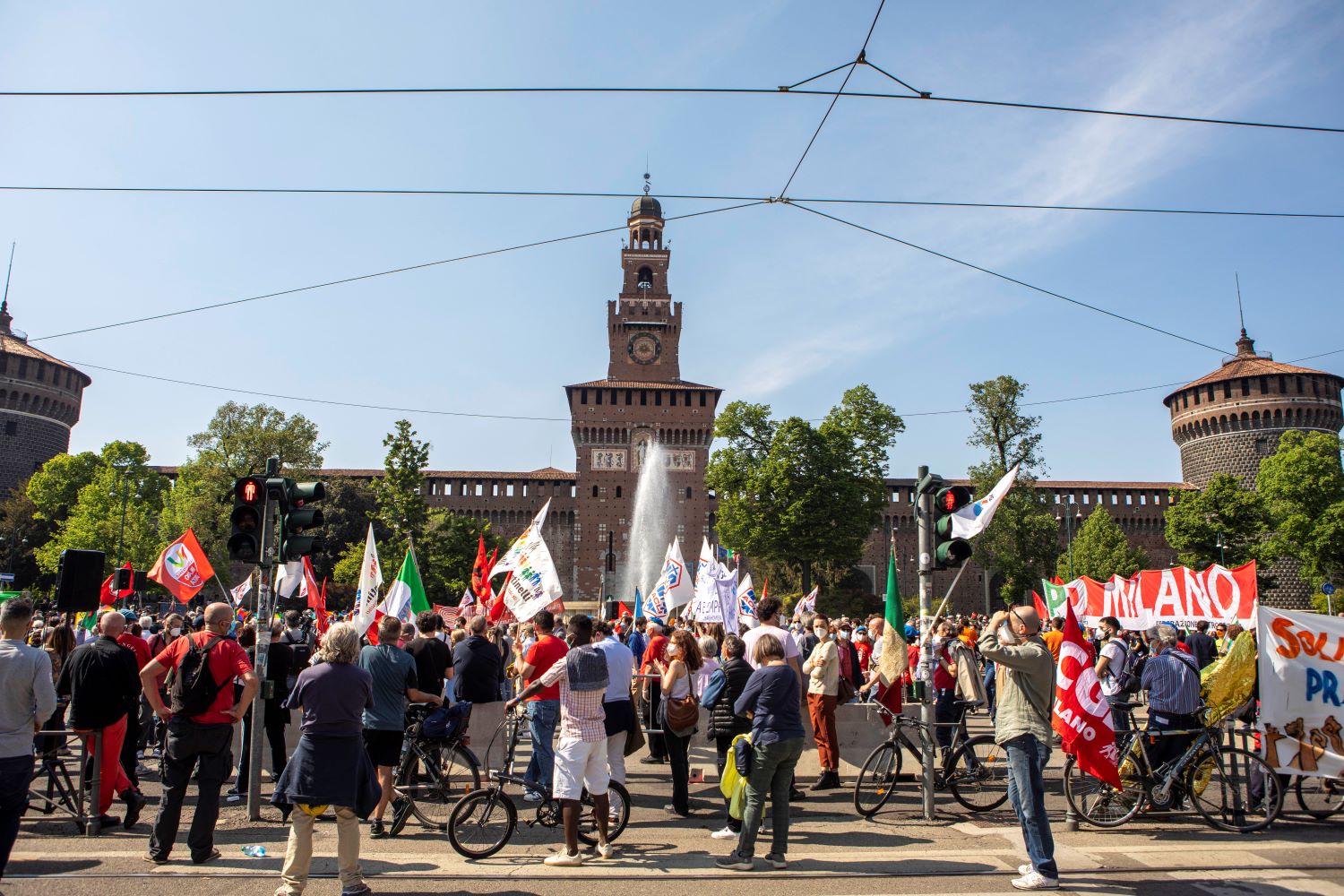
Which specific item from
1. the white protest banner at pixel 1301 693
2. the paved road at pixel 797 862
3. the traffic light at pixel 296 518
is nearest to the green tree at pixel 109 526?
the traffic light at pixel 296 518

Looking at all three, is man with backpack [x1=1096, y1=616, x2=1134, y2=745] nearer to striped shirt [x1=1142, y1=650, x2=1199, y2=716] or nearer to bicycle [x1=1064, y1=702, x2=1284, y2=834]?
striped shirt [x1=1142, y1=650, x2=1199, y2=716]

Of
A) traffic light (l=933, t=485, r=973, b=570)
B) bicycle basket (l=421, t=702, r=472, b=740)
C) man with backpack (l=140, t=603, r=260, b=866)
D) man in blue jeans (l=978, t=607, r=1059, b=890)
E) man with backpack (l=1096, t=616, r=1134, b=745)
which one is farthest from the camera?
man with backpack (l=1096, t=616, r=1134, b=745)

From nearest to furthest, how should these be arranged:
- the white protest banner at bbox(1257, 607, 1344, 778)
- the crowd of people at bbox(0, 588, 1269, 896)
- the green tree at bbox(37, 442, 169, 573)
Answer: the crowd of people at bbox(0, 588, 1269, 896) → the white protest banner at bbox(1257, 607, 1344, 778) → the green tree at bbox(37, 442, 169, 573)

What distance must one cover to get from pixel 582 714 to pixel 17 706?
11.9ft

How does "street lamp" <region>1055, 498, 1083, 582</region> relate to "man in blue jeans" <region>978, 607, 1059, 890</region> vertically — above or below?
above

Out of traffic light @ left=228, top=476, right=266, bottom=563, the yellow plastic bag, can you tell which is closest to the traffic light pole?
traffic light @ left=228, top=476, right=266, bottom=563

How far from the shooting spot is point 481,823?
276 inches

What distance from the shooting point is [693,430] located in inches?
2616

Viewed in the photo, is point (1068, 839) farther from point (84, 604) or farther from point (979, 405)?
point (979, 405)

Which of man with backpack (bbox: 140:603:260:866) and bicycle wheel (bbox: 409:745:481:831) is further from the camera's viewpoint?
bicycle wheel (bbox: 409:745:481:831)

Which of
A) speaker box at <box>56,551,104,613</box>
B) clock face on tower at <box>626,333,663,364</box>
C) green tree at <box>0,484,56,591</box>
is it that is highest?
clock face on tower at <box>626,333,663,364</box>

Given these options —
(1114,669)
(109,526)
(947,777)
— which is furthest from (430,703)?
(109,526)

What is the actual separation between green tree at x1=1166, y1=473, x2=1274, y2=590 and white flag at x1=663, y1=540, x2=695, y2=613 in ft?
125

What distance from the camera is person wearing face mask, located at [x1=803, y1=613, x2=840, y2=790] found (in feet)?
32.6
